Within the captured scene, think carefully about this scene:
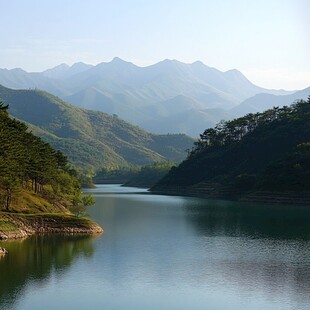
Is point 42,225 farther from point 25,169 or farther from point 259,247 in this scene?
point 259,247

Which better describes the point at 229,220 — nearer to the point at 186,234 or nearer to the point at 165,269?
the point at 186,234

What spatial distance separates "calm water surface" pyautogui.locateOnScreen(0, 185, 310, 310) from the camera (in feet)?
180

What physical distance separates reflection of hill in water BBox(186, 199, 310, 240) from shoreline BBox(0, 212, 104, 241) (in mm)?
26931

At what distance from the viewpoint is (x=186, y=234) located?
108 meters

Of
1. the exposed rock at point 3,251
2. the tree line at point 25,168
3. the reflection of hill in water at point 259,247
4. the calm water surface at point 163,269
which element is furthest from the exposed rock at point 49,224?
the reflection of hill in water at point 259,247

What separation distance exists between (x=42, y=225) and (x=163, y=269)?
33.1 metres

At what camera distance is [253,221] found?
12975 centimetres

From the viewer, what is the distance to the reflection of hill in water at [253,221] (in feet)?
357

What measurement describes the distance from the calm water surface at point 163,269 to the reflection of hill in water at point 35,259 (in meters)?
0.13

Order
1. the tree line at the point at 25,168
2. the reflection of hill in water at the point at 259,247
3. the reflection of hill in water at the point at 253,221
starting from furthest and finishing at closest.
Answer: the reflection of hill in water at the point at 253,221
the tree line at the point at 25,168
the reflection of hill in water at the point at 259,247

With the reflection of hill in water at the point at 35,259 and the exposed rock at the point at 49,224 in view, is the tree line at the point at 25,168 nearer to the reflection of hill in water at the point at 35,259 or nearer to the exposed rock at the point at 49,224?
the exposed rock at the point at 49,224

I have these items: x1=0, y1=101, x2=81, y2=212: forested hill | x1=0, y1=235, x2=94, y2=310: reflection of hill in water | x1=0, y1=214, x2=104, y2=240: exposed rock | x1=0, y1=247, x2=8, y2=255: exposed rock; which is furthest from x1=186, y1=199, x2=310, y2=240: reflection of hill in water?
x1=0, y1=247, x2=8, y2=255: exposed rock

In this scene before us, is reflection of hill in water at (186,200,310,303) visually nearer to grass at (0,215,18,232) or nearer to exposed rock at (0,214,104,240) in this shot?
exposed rock at (0,214,104,240)

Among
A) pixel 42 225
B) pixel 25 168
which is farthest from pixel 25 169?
pixel 42 225
